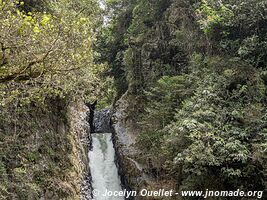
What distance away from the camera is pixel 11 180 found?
8.26 meters

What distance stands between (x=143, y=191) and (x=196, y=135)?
4.50 m

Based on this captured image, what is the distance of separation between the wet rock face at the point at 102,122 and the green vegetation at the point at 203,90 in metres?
6.85

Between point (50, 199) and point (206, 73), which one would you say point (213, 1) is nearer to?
point (206, 73)

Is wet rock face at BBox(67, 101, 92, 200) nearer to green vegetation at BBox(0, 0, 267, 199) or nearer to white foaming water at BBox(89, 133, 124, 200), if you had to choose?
green vegetation at BBox(0, 0, 267, 199)

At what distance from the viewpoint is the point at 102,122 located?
80.3 ft

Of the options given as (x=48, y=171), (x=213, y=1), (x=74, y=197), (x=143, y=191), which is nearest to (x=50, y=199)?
(x=48, y=171)

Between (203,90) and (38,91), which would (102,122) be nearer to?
(203,90)

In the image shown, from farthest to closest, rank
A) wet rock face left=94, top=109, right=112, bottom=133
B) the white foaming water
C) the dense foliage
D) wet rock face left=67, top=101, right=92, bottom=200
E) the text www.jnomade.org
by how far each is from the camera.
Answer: wet rock face left=94, top=109, right=112, bottom=133 → the white foaming water → wet rock face left=67, top=101, right=92, bottom=200 → the text www.jnomade.org → the dense foliage

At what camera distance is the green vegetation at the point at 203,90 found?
8.98 m

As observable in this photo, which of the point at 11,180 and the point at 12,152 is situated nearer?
the point at 11,180

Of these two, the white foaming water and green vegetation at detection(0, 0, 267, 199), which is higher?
green vegetation at detection(0, 0, 267, 199)

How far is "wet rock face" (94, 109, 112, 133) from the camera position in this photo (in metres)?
23.8

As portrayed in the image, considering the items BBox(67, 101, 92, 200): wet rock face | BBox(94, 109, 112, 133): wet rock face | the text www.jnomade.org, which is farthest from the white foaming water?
BBox(94, 109, 112, 133): wet rock face

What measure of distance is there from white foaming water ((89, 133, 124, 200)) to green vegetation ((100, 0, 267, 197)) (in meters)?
2.96
